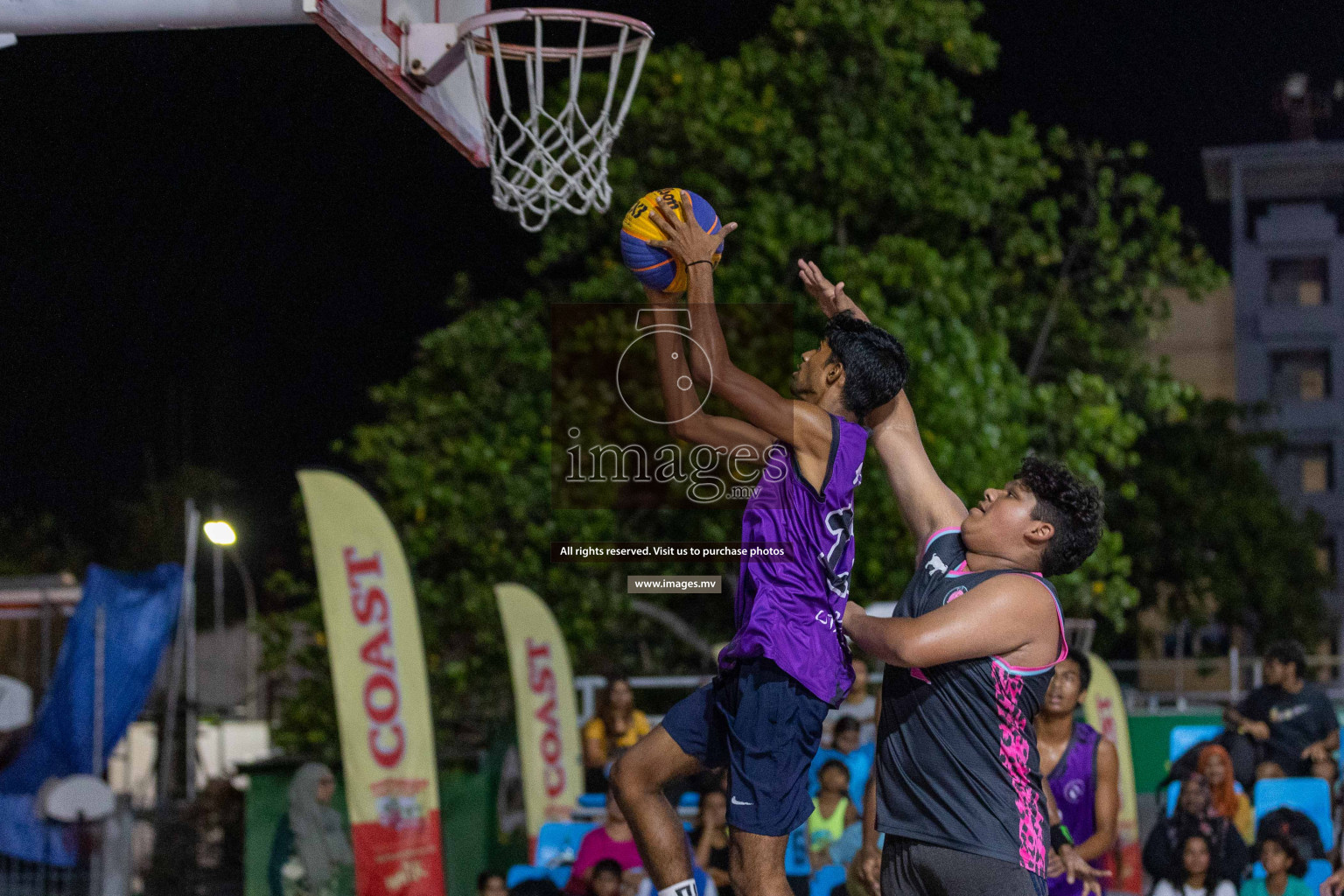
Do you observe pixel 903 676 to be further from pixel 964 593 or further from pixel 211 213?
pixel 211 213

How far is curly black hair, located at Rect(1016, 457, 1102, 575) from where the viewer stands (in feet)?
13.3

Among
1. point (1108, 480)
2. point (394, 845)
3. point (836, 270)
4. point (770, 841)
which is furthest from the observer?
point (1108, 480)

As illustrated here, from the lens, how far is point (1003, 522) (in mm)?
4102

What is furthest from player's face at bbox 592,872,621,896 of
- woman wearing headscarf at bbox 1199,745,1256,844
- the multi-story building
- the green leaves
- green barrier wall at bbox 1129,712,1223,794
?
the multi-story building

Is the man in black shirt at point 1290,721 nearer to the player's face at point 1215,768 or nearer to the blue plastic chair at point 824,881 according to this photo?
the player's face at point 1215,768

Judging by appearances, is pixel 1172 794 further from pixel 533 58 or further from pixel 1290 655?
pixel 533 58

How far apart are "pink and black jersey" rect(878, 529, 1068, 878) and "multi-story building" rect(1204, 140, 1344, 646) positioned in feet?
162

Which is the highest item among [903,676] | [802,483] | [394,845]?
[802,483]

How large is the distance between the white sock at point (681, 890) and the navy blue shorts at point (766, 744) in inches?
9.6

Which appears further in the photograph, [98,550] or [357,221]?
[98,550]

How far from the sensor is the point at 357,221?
19469 millimetres

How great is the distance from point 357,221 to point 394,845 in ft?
42.2

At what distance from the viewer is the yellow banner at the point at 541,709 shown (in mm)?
10953

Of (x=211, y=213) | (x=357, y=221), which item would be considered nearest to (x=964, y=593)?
(x=357, y=221)
